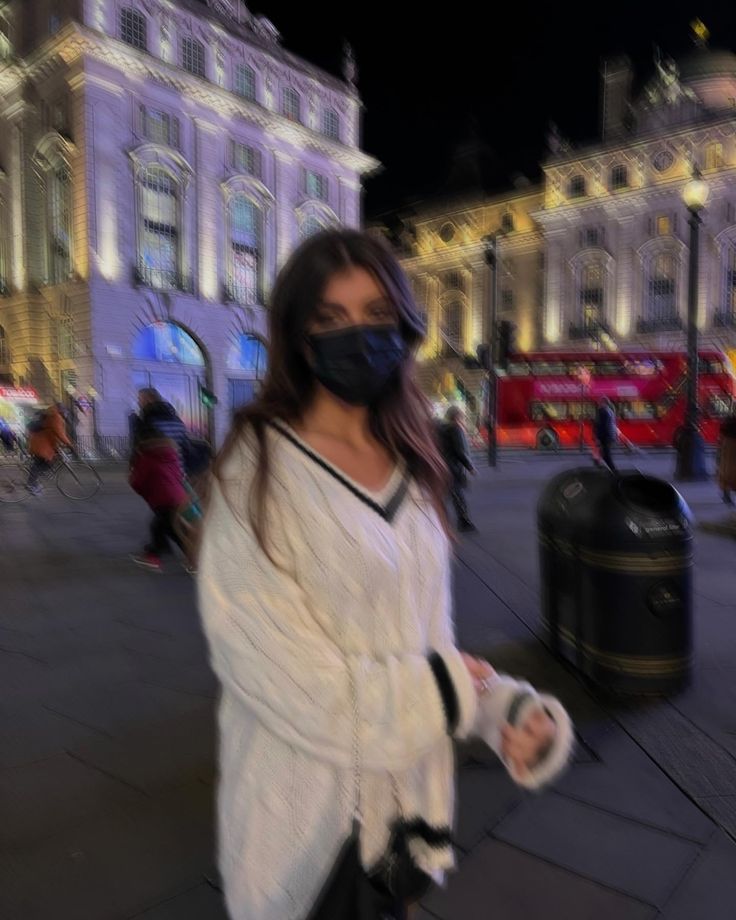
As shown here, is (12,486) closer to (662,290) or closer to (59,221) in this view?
(59,221)

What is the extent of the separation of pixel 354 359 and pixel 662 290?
48.6 m

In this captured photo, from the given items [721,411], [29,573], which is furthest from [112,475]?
[721,411]

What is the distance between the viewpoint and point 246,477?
115cm

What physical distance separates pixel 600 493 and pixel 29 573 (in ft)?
17.4

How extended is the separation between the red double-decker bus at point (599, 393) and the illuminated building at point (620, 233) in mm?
15021

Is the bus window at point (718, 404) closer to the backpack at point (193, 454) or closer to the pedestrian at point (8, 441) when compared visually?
the backpack at point (193, 454)

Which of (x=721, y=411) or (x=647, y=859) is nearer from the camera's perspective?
(x=647, y=859)

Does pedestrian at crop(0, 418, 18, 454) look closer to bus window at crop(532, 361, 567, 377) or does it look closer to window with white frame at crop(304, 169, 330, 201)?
bus window at crop(532, 361, 567, 377)

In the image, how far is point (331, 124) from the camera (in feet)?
127

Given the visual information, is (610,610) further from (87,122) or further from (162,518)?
(87,122)

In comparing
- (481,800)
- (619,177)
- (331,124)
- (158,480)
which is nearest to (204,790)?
(481,800)

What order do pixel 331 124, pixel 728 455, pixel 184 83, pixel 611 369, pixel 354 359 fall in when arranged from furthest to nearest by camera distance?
pixel 331 124
pixel 184 83
pixel 611 369
pixel 728 455
pixel 354 359

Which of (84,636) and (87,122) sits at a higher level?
(87,122)

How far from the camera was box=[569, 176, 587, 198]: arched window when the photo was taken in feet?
156
